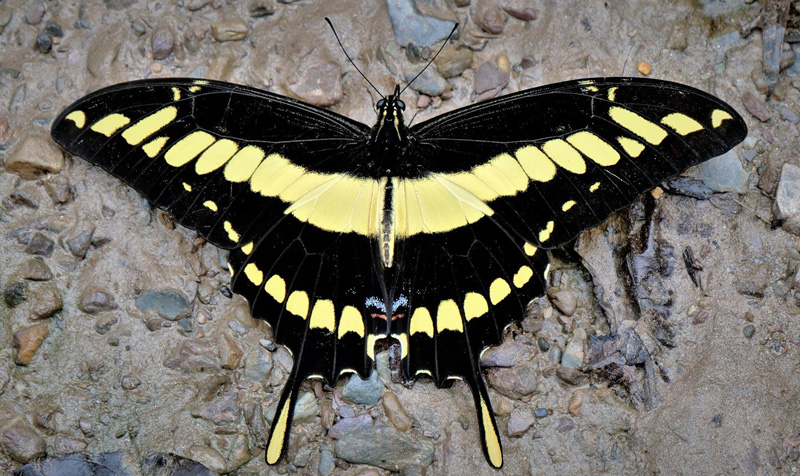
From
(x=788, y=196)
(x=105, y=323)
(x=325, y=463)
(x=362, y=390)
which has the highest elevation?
(x=788, y=196)

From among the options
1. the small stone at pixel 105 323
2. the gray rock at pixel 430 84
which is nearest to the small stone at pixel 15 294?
the small stone at pixel 105 323

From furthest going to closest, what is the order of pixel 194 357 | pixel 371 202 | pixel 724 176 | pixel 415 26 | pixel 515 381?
pixel 415 26
pixel 724 176
pixel 194 357
pixel 515 381
pixel 371 202

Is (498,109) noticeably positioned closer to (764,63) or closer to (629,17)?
(629,17)

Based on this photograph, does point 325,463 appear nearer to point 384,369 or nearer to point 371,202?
point 384,369

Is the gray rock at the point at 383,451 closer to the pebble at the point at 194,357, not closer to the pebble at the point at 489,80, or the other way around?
the pebble at the point at 194,357

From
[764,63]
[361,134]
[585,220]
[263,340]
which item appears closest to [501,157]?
[585,220]

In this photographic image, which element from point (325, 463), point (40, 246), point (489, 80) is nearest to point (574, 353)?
point (325, 463)
